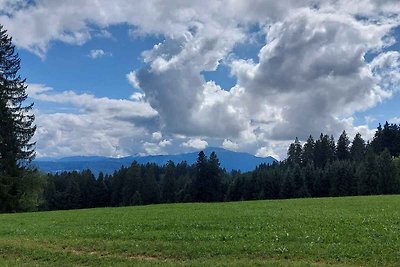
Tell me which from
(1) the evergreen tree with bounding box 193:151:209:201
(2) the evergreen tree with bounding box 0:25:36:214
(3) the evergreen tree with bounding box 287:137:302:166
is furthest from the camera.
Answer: (3) the evergreen tree with bounding box 287:137:302:166

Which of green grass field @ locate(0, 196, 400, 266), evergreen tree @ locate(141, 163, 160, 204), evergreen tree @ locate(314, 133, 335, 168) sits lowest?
green grass field @ locate(0, 196, 400, 266)

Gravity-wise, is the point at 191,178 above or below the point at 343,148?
below

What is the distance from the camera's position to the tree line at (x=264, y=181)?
4188 inches

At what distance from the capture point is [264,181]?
119938mm

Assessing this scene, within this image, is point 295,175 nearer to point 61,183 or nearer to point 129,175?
point 129,175

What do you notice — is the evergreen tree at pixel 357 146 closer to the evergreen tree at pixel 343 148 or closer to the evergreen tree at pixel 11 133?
the evergreen tree at pixel 343 148

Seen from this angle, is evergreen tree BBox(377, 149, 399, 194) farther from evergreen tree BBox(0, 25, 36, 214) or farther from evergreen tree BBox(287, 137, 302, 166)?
evergreen tree BBox(0, 25, 36, 214)

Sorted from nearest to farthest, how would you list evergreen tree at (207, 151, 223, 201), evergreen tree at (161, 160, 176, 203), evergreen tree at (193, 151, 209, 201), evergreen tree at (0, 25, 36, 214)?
evergreen tree at (0, 25, 36, 214) → evergreen tree at (193, 151, 209, 201) → evergreen tree at (207, 151, 223, 201) → evergreen tree at (161, 160, 176, 203)

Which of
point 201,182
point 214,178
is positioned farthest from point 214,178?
point 201,182

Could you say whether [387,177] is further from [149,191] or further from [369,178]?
[149,191]

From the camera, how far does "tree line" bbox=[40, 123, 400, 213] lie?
106375mm

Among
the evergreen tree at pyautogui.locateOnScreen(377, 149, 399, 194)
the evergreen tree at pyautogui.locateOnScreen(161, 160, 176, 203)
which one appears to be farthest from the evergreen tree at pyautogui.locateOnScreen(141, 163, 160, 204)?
the evergreen tree at pyautogui.locateOnScreen(377, 149, 399, 194)

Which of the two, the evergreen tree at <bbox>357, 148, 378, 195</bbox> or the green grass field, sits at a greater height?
the evergreen tree at <bbox>357, 148, 378, 195</bbox>

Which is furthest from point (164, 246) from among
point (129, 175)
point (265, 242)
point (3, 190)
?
point (129, 175)
